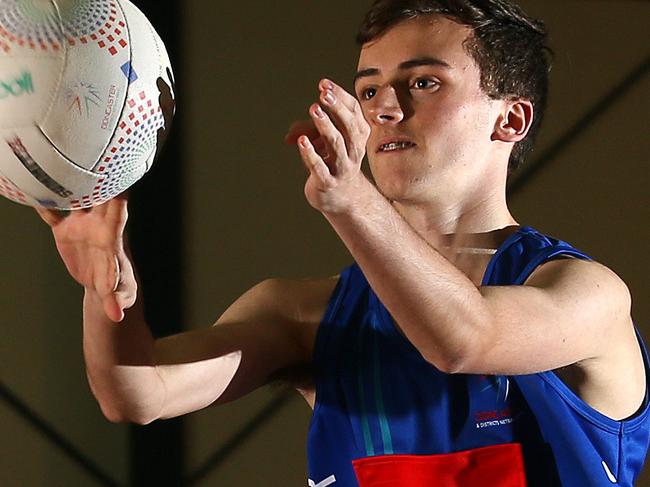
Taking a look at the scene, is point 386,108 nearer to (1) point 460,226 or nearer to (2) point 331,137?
(1) point 460,226

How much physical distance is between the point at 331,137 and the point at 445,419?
61 cm

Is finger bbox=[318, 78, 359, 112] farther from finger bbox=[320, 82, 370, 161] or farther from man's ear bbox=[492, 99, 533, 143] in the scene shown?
man's ear bbox=[492, 99, 533, 143]

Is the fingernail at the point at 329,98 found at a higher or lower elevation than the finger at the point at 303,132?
higher

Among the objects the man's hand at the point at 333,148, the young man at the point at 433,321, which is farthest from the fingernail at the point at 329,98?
the young man at the point at 433,321

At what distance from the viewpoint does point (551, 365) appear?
1454 millimetres

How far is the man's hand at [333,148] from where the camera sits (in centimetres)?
120

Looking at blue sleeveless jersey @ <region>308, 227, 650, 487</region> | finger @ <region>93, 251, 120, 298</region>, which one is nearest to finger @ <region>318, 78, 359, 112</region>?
finger @ <region>93, 251, 120, 298</region>

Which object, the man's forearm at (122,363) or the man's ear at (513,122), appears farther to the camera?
the man's ear at (513,122)

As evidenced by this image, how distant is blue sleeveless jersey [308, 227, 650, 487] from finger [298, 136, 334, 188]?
0.48 metres

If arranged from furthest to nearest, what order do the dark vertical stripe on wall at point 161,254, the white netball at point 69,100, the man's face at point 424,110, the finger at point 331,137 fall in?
1. the dark vertical stripe on wall at point 161,254
2. the man's face at point 424,110
3. the white netball at point 69,100
4. the finger at point 331,137

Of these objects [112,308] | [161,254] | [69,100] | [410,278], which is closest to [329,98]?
[410,278]

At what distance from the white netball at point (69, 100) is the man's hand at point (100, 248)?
4 cm

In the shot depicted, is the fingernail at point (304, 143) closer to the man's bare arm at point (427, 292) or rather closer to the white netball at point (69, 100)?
the man's bare arm at point (427, 292)

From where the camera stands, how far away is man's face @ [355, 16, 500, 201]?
171cm
